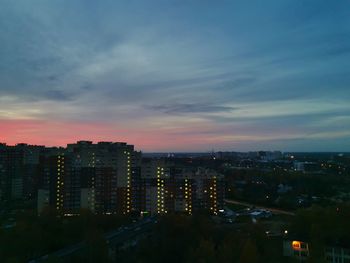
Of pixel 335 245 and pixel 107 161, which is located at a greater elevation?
pixel 107 161

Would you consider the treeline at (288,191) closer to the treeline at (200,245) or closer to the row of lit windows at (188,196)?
the row of lit windows at (188,196)

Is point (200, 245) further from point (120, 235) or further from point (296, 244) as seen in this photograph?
point (120, 235)

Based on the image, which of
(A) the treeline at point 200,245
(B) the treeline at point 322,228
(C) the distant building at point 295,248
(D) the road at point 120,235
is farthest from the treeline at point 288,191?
(A) the treeline at point 200,245

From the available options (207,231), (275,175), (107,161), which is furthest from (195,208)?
(275,175)

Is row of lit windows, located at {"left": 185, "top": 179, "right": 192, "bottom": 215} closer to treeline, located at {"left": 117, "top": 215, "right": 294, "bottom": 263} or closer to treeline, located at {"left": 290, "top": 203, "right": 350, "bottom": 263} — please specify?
treeline, located at {"left": 117, "top": 215, "right": 294, "bottom": 263}

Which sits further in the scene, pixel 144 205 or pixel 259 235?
pixel 144 205

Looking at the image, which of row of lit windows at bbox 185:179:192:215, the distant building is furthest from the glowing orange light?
row of lit windows at bbox 185:179:192:215

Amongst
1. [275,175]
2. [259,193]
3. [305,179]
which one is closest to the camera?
[259,193]

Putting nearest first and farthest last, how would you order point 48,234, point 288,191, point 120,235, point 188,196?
point 48,234
point 120,235
point 188,196
point 288,191

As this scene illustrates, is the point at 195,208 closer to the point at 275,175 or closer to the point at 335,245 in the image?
the point at 335,245

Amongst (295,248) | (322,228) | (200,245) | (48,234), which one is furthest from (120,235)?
(322,228)

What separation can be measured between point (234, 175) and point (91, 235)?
1910 centimetres

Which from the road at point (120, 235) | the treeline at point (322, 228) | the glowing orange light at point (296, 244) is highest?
the treeline at point (322, 228)

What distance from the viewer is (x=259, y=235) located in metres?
8.73
